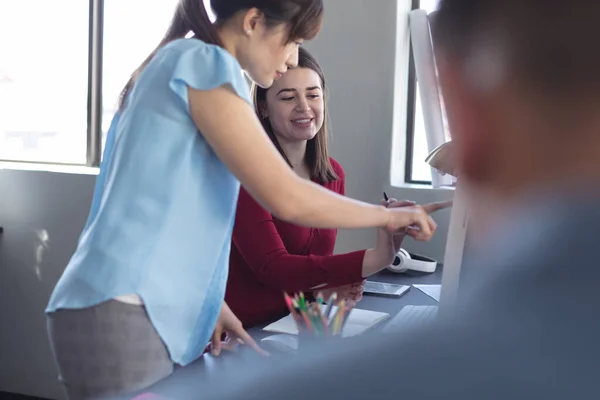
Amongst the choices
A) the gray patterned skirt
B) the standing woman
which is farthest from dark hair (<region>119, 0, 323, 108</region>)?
the gray patterned skirt

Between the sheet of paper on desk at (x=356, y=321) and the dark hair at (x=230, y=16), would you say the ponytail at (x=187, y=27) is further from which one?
the sheet of paper on desk at (x=356, y=321)

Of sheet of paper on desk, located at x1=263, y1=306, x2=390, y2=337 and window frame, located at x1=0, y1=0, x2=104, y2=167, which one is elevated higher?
window frame, located at x1=0, y1=0, x2=104, y2=167

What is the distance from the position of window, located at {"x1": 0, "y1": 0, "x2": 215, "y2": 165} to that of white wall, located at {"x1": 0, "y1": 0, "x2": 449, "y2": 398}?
323 mm

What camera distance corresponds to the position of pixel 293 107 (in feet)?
6.75

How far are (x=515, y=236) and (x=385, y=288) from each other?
1607mm

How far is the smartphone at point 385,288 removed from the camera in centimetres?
188

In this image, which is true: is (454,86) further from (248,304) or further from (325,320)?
(248,304)

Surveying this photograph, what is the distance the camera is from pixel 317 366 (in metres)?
0.36

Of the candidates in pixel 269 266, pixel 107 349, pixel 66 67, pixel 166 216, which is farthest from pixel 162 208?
pixel 66 67

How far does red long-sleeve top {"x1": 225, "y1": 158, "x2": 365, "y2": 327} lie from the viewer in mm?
1688

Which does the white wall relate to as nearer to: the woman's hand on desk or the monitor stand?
the woman's hand on desk

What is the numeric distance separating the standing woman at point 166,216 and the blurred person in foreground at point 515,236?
69cm

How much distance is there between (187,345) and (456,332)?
85 cm

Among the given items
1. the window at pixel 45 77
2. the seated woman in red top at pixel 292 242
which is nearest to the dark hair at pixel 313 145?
the seated woman in red top at pixel 292 242
